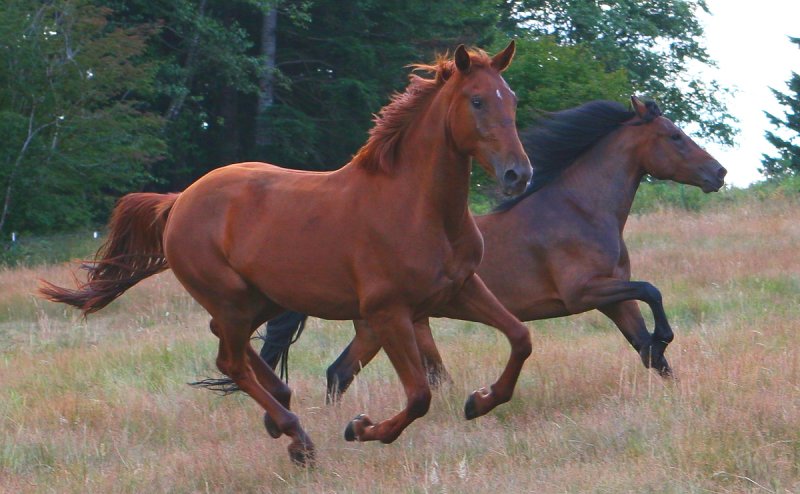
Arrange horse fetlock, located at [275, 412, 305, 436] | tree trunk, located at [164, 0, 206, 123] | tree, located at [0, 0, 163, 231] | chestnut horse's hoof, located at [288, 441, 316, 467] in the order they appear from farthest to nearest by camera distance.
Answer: tree trunk, located at [164, 0, 206, 123] → tree, located at [0, 0, 163, 231] → horse fetlock, located at [275, 412, 305, 436] → chestnut horse's hoof, located at [288, 441, 316, 467]

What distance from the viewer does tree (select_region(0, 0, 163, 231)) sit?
70.1 feet

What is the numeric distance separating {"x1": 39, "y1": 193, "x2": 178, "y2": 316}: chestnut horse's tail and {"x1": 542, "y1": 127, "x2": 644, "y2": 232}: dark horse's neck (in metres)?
2.77

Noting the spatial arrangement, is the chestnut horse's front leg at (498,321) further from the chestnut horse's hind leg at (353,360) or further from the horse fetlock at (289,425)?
the chestnut horse's hind leg at (353,360)

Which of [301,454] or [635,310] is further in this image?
[635,310]

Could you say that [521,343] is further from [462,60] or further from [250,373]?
[250,373]

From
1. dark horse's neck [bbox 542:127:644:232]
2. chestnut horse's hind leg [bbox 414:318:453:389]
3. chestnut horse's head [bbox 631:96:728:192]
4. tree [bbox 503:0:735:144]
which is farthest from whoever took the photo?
tree [bbox 503:0:735:144]

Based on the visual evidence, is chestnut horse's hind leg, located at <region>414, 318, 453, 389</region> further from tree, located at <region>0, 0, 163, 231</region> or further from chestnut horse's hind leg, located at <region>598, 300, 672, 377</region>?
tree, located at <region>0, 0, 163, 231</region>

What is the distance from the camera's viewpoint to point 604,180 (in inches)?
301

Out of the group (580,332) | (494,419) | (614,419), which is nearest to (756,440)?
(614,419)

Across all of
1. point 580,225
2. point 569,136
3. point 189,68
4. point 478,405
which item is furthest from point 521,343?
point 189,68

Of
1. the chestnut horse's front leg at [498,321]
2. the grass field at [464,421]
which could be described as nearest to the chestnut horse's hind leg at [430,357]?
the grass field at [464,421]

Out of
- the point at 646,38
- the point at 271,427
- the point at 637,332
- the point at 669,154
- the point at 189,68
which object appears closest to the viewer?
the point at 271,427

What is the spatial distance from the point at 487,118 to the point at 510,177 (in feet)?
1.22

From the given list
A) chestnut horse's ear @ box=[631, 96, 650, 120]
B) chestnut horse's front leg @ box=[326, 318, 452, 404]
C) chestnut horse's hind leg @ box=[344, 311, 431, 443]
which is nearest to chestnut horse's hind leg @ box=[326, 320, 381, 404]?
chestnut horse's front leg @ box=[326, 318, 452, 404]
